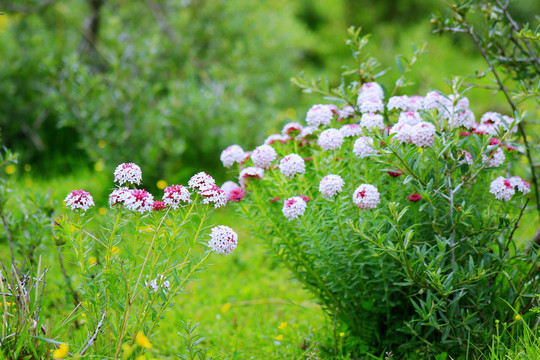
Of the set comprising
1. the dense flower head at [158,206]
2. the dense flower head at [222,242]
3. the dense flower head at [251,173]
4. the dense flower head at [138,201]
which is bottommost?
Result: the dense flower head at [222,242]

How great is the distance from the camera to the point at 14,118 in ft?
14.8

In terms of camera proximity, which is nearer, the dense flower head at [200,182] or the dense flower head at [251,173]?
the dense flower head at [200,182]

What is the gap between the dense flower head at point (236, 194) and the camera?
1890 millimetres

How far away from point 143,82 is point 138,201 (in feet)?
9.13

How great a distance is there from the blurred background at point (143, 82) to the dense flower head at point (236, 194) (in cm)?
148

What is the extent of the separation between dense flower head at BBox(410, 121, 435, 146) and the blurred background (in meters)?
1.26

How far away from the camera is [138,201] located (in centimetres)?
145

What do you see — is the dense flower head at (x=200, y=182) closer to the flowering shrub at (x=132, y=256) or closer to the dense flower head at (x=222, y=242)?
the flowering shrub at (x=132, y=256)

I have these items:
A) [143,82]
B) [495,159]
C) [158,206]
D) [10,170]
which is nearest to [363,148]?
[495,159]

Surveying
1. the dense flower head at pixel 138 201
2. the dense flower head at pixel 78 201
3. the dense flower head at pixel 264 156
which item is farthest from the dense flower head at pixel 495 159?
the dense flower head at pixel 78 201

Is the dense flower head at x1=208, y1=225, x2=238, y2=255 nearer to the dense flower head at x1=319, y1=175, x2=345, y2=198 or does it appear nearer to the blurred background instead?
the dense flower head at x1=319, y1=175, x2=345, y2=198

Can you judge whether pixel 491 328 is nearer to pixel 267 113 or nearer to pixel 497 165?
pixel 497 165

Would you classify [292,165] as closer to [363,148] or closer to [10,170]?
[363,148]

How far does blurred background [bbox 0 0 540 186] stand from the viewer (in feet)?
12.9
